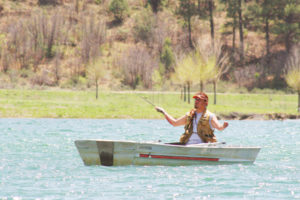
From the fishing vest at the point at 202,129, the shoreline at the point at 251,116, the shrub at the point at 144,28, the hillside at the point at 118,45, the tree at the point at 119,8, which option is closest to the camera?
the fishing vest at the point at 202,129

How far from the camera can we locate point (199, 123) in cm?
1433

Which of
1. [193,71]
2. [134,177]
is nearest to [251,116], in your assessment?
[193,71]

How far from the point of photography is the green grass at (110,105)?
37750 millimetres

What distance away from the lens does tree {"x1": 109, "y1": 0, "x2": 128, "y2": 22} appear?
84.2 meters

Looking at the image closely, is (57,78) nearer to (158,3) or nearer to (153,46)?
(153,46)

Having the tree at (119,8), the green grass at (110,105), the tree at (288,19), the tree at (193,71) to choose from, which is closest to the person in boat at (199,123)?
the green grass at (110,105)

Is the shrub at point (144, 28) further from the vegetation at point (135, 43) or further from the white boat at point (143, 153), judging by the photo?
the white boat at point (143, 153)

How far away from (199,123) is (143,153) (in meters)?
1.62

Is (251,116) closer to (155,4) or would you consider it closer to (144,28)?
(144,28)

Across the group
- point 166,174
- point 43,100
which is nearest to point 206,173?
point 166,174

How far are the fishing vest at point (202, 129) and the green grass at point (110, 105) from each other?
76.0ft

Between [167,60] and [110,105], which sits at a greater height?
[167,60]

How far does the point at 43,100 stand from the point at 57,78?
2359 cm

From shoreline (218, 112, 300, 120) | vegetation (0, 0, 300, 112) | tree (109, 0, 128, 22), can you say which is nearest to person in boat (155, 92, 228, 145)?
shoreline (218, 112, 300, 120)
